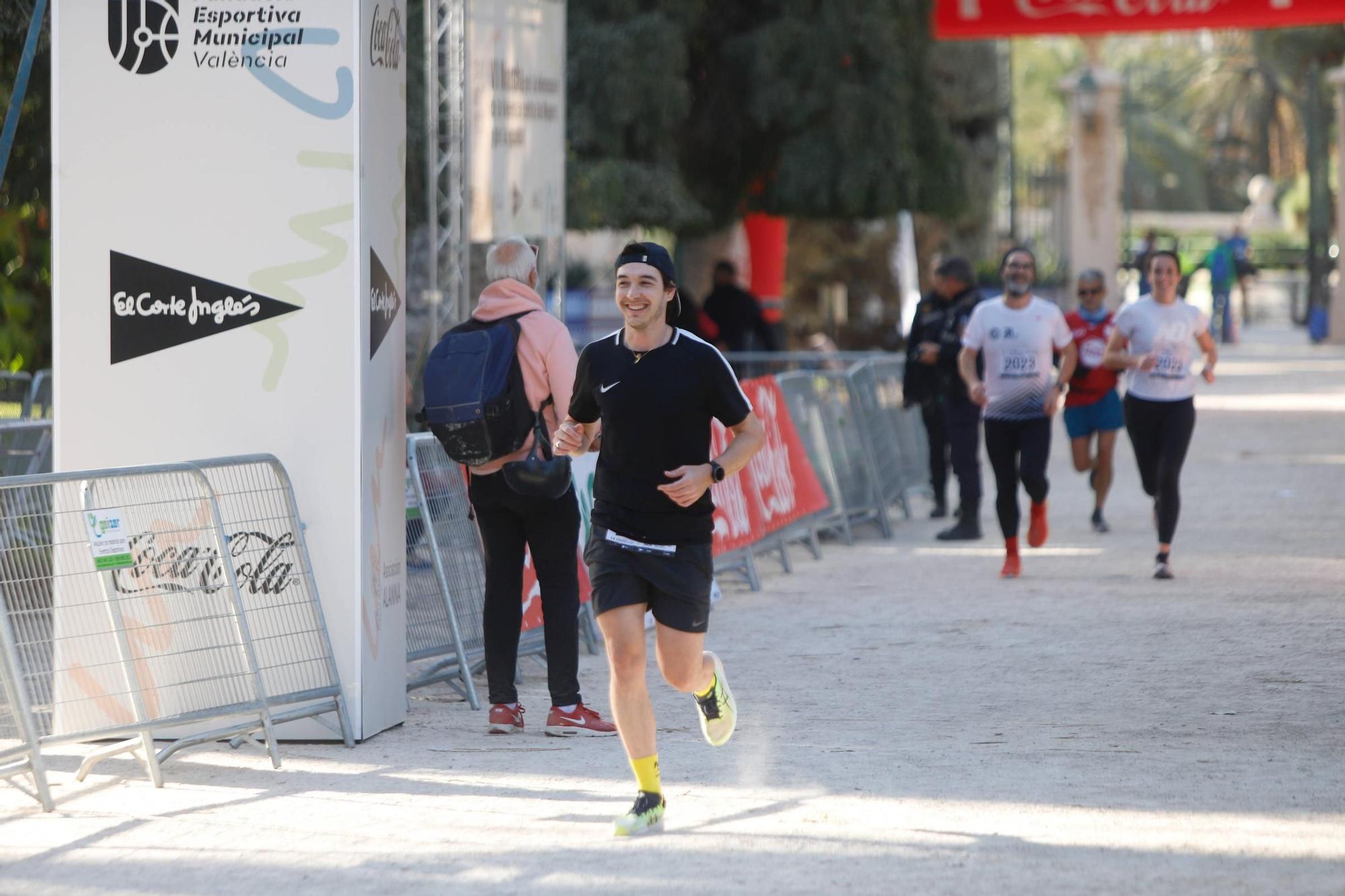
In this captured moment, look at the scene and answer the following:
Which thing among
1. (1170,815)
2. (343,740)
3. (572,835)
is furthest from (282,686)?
(1170,815)

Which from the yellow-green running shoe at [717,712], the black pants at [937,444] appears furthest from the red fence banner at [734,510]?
the yellow-green running shoe at [717,712]

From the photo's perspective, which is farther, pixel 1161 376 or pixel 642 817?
pixel 1161 376

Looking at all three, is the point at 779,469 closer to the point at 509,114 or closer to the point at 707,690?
the point at 509,114

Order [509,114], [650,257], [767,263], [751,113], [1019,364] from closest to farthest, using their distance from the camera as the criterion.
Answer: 1. [650,257]
2. [1019,364]
3. [509,114]
4. [751,113]
5. [767,263]

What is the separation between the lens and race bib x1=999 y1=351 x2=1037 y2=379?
1105 cm

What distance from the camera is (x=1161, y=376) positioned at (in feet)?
35.3

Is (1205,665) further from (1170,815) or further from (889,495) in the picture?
(889,495)

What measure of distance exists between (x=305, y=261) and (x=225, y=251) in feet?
1.05

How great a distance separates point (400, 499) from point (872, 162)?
1021 centimetres

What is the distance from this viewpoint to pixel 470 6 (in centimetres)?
1165

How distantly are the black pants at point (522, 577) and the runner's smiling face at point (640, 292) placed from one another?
5.46ft

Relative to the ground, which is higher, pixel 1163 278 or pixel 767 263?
pixel 767 263

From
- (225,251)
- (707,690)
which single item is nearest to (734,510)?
(225,251)

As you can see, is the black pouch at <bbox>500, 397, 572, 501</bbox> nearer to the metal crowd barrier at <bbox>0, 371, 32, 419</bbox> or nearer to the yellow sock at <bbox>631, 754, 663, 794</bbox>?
the yellow sock at <bbox>631, 754, 663, 794</bbox>
